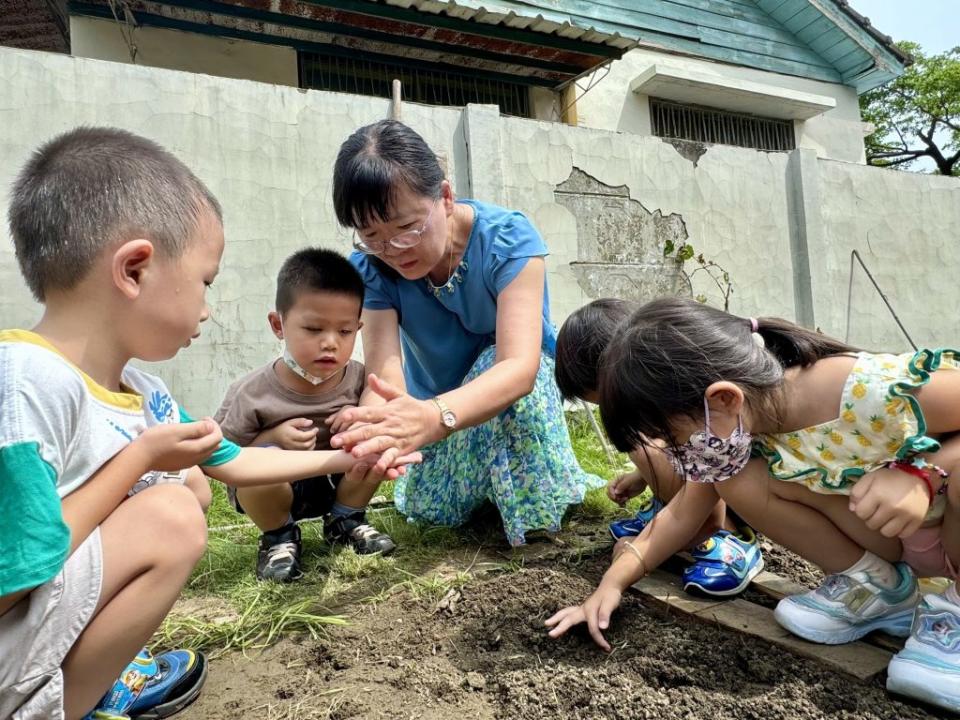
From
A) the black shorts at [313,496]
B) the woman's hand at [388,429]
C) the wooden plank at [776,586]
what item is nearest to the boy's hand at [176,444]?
the woman's hand at [388,429]

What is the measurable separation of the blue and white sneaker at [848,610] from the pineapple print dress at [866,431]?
0.77 ft

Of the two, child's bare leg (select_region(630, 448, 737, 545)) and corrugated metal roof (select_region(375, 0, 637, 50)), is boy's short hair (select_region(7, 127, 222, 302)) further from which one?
corrugated metal roof (select_region(375, 0, 637, 50))

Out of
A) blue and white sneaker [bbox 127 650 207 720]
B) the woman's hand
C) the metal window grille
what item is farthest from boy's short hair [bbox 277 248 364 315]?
the metal window grille

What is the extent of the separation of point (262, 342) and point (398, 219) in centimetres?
247

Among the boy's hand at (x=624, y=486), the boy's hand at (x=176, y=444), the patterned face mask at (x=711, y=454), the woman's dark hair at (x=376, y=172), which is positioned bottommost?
the boy's hand at (x=624, y=486)

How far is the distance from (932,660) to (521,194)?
4213 mm

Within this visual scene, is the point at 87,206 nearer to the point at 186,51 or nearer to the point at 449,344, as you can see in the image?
the point at 449,344

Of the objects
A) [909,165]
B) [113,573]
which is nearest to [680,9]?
[113,573]

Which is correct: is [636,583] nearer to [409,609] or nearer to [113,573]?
[409,609]

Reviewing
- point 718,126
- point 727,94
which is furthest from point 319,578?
point 718,126

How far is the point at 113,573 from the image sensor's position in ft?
3.96

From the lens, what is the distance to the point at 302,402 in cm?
244

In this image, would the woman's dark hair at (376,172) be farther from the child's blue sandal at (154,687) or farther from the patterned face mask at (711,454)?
the child's blue sandal at (154,687)

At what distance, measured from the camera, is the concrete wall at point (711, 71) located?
7656mm
